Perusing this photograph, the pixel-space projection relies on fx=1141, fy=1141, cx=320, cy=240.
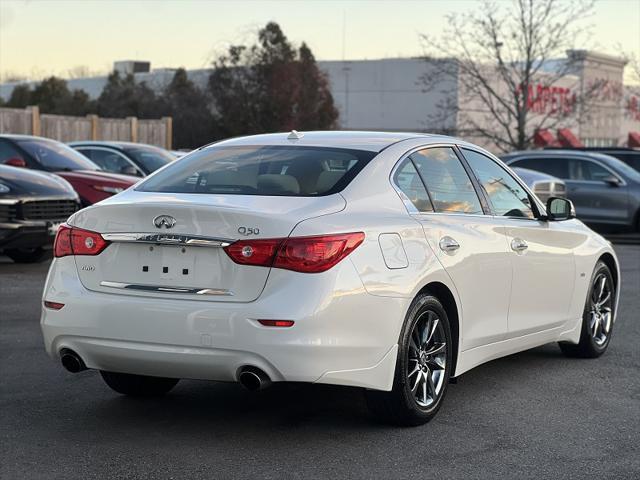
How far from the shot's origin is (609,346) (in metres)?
8.93

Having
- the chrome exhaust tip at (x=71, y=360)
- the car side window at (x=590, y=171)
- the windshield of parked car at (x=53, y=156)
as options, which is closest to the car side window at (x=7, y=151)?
the windshield of parked car at (x=53, y=156)

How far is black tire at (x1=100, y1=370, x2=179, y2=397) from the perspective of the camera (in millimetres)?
6625

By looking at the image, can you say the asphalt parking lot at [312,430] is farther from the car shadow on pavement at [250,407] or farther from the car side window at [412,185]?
the car side window at [412,185]

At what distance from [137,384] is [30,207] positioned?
711cm

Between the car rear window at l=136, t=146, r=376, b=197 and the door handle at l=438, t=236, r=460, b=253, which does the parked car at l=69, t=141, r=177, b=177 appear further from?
the door handle at l=438, t=236, r=460, b=253

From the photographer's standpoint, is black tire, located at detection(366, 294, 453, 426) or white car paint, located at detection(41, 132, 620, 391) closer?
white car paint, located at detection(41, 132, 620, 391)

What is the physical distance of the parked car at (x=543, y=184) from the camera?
19.8 metres

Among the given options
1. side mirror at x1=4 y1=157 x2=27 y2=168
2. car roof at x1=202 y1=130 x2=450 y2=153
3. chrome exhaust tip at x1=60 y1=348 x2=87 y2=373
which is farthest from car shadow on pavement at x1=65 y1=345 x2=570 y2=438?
side mirror at x1=4 y1=157 x2=27 y2=168

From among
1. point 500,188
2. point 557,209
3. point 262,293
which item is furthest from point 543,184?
point 262,293

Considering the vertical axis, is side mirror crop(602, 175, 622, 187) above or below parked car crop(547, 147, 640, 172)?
below

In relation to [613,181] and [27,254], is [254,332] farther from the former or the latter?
[613,181]

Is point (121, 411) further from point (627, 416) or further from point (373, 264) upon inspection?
point (627, 416)

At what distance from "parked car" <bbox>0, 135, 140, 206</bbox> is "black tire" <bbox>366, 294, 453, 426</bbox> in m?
10.5

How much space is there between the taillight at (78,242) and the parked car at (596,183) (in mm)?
16924
